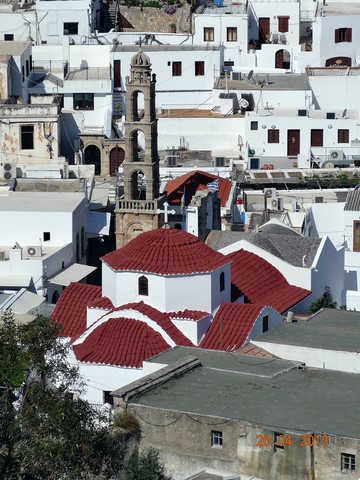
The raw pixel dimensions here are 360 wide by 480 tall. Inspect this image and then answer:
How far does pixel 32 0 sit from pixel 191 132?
15422 mm

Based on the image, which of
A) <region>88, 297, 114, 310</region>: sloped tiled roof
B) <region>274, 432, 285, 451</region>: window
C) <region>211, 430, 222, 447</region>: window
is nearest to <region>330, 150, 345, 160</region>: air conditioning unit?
<region>88, 297, 114, 310</region>: sloped tiled roof

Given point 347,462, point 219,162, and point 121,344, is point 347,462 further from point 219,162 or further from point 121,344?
point 219,162

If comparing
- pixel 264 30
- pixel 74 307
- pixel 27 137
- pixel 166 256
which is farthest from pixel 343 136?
pixel 166 256

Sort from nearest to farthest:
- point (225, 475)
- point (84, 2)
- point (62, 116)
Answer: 1. point (225, 475)
2. point (62, 116)
3. point (84, 2)

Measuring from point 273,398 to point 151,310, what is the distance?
9.03m

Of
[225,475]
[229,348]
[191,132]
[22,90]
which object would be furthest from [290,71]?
[225,475]

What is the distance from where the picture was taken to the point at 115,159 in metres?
87.1

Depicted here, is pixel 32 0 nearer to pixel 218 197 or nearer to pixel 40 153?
pixel 40 153

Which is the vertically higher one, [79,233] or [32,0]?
[32,0]

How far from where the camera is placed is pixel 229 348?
58.2m

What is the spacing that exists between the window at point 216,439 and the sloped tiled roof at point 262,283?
14.9 meters

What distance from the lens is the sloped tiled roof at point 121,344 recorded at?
186 feet

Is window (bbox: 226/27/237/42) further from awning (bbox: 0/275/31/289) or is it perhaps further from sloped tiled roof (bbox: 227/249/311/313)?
sloped tiled roof (bbox: 227/249/311/313)
